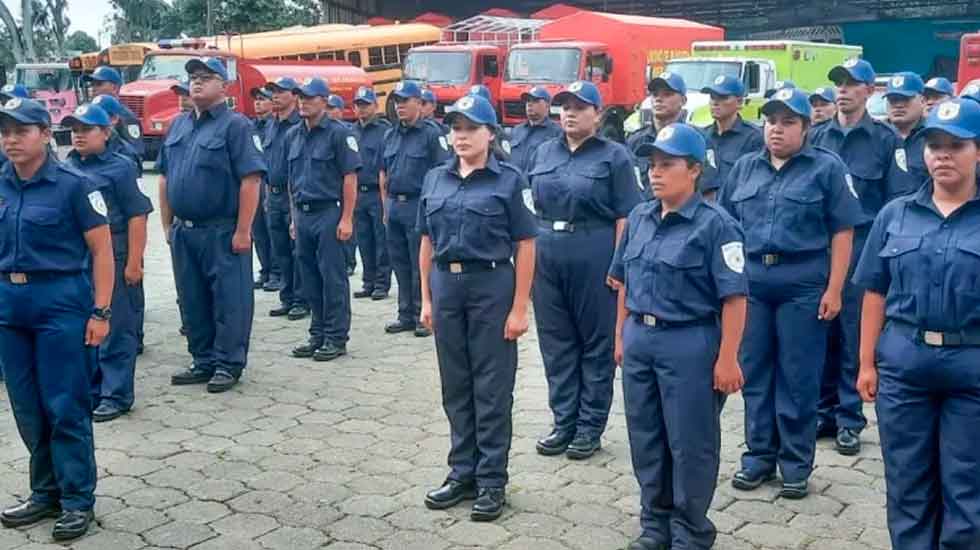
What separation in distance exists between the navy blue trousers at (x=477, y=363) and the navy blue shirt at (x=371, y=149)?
461 cm

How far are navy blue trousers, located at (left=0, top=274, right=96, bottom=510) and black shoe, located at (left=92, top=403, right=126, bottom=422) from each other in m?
1.58

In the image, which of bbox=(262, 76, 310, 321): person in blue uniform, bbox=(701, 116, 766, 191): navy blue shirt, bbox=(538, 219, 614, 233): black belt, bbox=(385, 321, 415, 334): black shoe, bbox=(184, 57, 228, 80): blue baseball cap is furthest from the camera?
bbox=(262, 76, 310, 321): person in blue uniform

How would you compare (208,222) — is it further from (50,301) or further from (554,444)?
(554,444)

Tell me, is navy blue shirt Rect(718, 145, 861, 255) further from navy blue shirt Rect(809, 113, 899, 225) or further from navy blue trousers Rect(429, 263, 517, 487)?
navy blue trousers Rect(429, 263, 517, 487)

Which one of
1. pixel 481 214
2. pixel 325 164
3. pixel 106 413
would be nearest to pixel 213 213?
pixel 325 164

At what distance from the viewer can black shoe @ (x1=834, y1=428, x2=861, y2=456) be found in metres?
5.48

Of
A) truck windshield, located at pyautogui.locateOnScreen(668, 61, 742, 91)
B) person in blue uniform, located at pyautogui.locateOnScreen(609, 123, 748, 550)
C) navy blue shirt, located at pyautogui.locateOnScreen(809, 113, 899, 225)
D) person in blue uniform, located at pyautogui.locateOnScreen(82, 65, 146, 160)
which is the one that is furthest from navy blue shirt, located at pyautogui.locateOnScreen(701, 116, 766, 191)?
truck windshield, located at pyautogui.locateOnScreen(668, 61, 742, 91)

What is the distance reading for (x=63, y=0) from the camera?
55375mm

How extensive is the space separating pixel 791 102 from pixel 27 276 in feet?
11.6

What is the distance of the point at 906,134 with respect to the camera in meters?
6.31

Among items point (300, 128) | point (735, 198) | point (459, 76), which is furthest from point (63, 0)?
point (735, 198)

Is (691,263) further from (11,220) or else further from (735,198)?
(11,220)

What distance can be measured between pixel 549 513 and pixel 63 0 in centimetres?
5816

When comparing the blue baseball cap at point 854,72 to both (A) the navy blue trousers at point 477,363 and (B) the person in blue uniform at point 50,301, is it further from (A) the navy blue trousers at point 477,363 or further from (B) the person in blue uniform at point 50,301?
(B) the person in blue uniform at point 50,301
